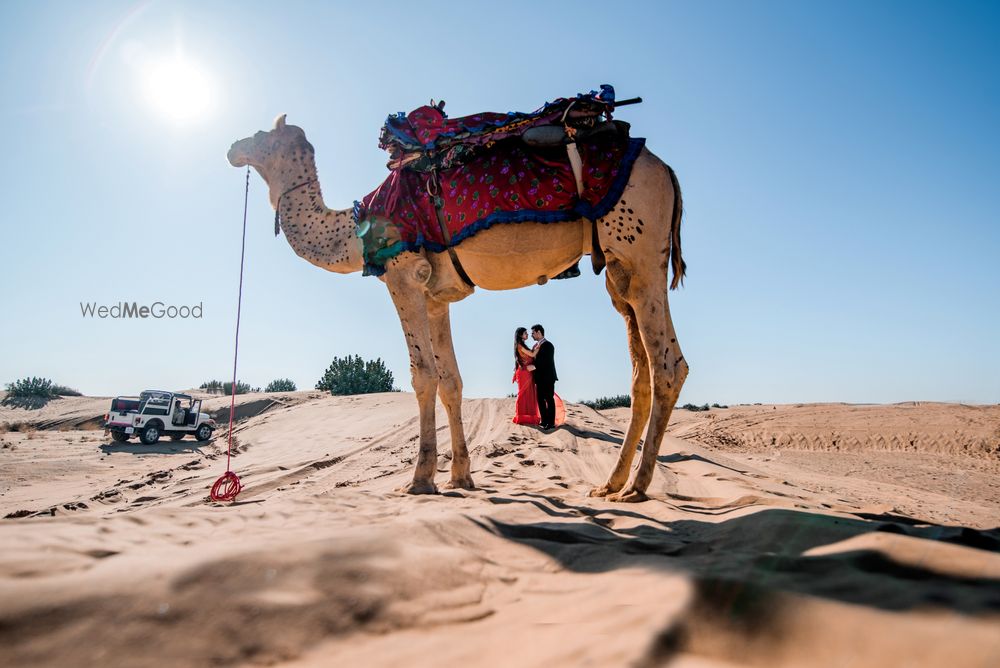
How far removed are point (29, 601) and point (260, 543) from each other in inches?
25.9

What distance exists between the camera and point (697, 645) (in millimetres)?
1243

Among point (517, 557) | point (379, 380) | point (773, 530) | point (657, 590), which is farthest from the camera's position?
point (379, 380)

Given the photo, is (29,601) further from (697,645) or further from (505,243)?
(505,243)

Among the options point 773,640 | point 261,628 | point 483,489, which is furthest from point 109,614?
point 483,489

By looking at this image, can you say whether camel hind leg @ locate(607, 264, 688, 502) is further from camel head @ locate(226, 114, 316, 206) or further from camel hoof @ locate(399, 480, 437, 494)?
camel head @ locate(226, 114, 316, 206)

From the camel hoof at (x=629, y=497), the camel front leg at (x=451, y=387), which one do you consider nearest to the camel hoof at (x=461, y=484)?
the camel front leg at (x=451, y=387)

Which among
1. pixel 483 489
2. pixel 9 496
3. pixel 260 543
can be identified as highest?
pixel 260 543

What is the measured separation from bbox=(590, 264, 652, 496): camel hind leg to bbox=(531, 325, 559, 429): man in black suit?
6.38 metres

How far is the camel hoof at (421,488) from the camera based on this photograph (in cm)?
464

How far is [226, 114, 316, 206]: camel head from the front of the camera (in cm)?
601

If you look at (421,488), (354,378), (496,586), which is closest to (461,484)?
(421,488)

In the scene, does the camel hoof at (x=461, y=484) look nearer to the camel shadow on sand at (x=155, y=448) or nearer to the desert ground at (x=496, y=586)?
A: the desert ground at (x=496, y=586)

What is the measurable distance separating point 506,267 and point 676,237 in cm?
147

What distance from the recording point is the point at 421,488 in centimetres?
468
